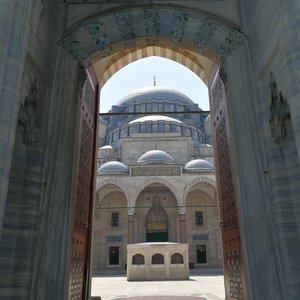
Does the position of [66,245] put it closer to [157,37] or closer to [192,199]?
[157,37]

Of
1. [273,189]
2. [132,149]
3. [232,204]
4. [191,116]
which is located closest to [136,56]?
[232,204]

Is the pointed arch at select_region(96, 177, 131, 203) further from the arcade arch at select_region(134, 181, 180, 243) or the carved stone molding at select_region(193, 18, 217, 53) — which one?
the carved stone molding at select_region(193, 18, 217, 53)

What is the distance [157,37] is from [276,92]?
5.95ft

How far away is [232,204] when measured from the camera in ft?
14.0

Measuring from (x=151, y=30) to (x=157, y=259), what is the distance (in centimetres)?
1319

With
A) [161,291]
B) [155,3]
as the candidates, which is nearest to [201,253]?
[161,291]

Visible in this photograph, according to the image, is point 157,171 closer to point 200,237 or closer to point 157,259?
point 200,237

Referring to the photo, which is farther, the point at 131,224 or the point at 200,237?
the point at 200,237

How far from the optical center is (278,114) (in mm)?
3199

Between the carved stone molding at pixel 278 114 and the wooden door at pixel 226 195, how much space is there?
83 cm

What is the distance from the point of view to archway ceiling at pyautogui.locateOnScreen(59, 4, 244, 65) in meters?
4.05

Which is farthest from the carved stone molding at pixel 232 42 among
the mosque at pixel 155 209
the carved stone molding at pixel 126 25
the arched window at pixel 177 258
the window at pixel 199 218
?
the window at pixel 199 218

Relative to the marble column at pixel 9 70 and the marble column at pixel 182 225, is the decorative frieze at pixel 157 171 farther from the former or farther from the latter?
the marble column at pixel 9 70

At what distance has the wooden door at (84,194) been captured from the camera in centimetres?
400
